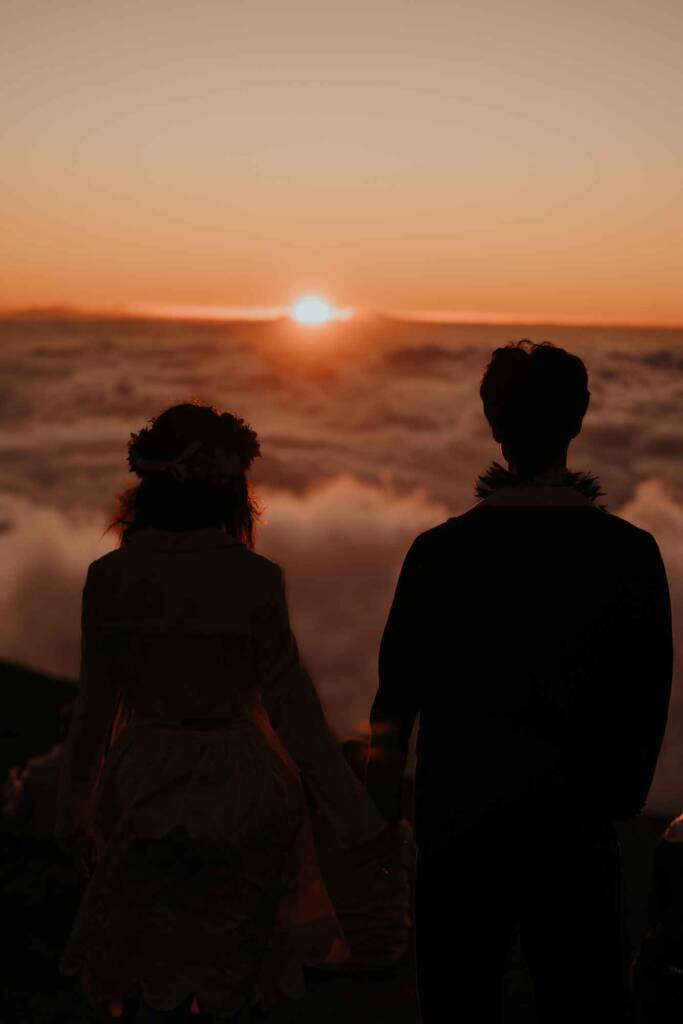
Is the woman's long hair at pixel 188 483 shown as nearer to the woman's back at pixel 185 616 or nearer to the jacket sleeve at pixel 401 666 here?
the woman's back at pixel 185 616

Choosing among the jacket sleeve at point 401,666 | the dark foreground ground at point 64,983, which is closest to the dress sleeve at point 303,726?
the jacket sleeve at point 401,666

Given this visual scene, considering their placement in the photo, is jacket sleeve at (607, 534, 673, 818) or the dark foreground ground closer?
jacket sleeve at (607, 534, 673, 818)

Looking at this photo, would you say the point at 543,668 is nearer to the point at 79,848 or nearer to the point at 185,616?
the point at 185,616

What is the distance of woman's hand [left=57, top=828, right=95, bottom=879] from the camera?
3197 millimetres

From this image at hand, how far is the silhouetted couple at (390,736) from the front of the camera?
262 centimetres

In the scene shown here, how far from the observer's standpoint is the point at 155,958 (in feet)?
10.4

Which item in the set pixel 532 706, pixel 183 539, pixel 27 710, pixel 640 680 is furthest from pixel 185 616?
pixel 27 710

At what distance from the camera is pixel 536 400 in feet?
8.90

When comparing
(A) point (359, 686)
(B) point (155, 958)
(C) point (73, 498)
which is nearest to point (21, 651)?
(A) point (359, 686)

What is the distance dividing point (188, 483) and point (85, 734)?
0.67 meters

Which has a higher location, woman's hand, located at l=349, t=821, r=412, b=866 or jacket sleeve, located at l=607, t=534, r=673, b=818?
jacket sleeve, located at l=607, t=534, r=673, b=818

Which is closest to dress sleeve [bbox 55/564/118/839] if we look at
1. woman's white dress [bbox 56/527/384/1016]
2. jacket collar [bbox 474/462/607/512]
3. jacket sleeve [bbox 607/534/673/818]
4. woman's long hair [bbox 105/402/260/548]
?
→ woman's white dress [bbox 56/527/384/1016]

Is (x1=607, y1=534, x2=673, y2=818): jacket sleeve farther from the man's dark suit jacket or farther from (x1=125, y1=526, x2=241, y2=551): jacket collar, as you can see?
(x1=125, y1=526, x2=241, y2=551): jacket collar

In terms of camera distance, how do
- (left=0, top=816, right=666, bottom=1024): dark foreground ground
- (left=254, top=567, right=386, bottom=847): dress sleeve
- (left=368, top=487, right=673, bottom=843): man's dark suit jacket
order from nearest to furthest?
(left=368, top=487, right=673, bottom=843): man's dark suit jacket < (left=254, top=567, right=386, bottom=847): dress sleeve < (left=0, top=816, right=666, bottom=1024): dark foreground ground
